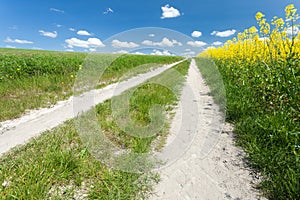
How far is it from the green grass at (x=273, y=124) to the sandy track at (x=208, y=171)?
0.20 m

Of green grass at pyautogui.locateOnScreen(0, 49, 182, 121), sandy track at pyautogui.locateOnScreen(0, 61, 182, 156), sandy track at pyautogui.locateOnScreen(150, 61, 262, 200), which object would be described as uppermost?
green grass at pyautogui.locateOnScreen(0, 49, 182, 121)

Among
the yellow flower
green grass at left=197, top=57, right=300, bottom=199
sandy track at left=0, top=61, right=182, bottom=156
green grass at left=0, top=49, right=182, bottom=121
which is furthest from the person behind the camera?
green grass at left=0, top=49, right=182, bottom=121

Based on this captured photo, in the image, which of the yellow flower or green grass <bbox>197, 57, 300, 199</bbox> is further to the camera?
the yellow flower

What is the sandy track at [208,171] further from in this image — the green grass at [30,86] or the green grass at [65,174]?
the green grass at [30,86]

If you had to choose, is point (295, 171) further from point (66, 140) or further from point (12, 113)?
point (12, 113)

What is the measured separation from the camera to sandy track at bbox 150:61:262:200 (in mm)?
Result: 2178

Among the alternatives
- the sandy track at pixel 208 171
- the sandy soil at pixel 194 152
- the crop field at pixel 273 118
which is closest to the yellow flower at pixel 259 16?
the crop field at pixel 273 118

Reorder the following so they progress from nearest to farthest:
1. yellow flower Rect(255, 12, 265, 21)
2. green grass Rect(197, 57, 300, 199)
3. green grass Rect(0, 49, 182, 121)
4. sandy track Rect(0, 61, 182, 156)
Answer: green grass Rect(197, 57, 300, 199)
sandy track Rect(0, 61, 182, 156)
yellow flower Rect(255, 12, 265, 21)
green grass Rect(0, 49, 182, 121)

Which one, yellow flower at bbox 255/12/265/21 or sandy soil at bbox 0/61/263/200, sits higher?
yellow flower at bbox 255/12/265/21

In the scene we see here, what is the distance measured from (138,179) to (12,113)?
4.14 meters

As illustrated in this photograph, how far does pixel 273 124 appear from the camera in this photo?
10.5ft

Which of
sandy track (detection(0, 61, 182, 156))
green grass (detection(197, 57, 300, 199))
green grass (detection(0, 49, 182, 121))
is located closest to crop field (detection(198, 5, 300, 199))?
green grass (detection(197, 57, 300, 199))

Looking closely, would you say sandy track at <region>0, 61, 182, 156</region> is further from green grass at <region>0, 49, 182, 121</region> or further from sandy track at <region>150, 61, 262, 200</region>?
sandy track at <region>150, 61, 262, 200</region>

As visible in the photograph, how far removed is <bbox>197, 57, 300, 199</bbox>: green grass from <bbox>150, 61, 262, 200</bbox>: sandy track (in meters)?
0.20
